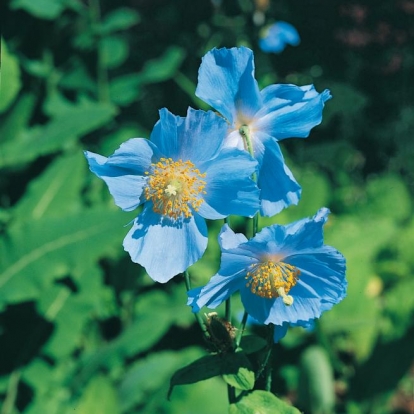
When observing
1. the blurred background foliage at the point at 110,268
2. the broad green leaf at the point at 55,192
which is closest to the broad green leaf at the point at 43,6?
the blurred background foliage at the point at 110,268

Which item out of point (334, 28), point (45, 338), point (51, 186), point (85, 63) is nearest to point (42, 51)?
point (85, 63)

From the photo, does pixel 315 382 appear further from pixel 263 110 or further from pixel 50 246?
pixel 263 110

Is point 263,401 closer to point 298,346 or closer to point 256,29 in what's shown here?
point 298,346

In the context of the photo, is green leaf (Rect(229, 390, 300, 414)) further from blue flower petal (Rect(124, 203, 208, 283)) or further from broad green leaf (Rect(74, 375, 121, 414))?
broad green leaf (Rect(74, 375, 121, 414))

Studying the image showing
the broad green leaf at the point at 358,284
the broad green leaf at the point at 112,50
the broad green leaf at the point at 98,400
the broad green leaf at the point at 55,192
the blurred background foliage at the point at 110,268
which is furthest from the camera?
the broad green leaf at the point at 112,50

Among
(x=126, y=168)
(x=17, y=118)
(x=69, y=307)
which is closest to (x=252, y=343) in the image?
(x=126, y=168)

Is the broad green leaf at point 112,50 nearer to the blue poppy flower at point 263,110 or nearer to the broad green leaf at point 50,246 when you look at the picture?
the broad green leaf at point 50,246

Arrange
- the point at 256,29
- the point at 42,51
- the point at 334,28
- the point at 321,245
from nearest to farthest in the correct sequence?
the point at 321,245, the point at 256,29, the point at 42,51, the point at 334,28
